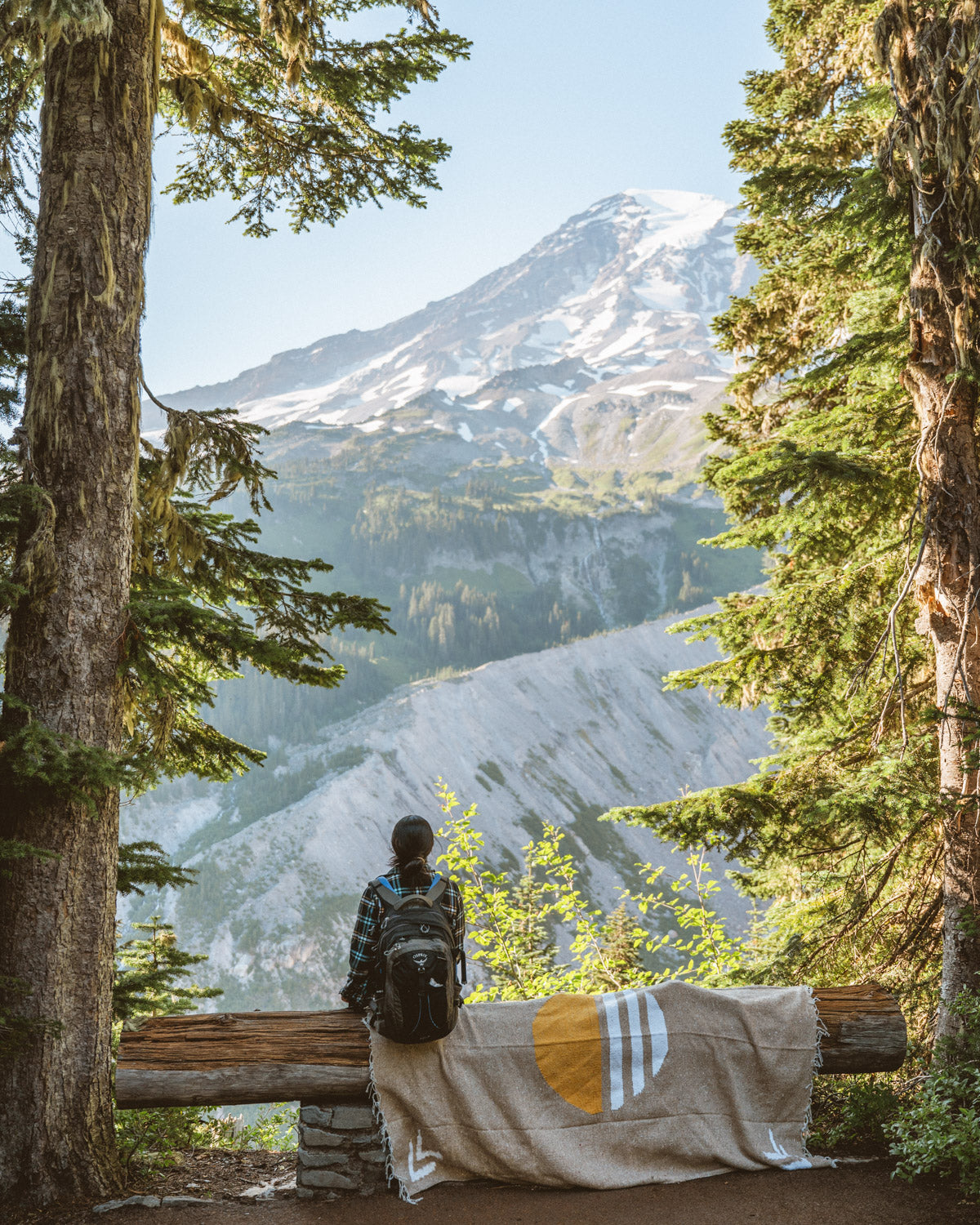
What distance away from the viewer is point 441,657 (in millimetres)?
158125

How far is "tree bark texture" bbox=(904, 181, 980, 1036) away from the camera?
4906 mm

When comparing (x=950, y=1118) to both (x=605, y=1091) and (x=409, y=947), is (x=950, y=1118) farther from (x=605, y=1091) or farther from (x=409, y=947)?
(x=409, y=947)

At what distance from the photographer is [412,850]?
4168mm

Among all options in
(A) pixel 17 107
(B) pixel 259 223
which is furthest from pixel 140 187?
(B) pixel 259 223

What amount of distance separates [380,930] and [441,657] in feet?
506

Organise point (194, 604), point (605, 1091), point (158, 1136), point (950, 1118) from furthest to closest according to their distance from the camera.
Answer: point (158, 1136), point (194, 604), point (605, 1091), point (950, 1118)

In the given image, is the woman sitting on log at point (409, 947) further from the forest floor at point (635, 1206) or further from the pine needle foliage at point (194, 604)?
the pine needle foliage at point (194, 604)

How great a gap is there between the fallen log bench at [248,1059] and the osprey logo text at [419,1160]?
0.36 metres

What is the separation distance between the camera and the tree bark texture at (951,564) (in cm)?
491

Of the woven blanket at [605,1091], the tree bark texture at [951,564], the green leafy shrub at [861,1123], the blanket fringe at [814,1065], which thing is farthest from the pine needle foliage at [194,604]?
the green leafy shrub at [861,1123]

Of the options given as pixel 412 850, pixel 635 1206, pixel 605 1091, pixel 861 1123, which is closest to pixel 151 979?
pixel 412 850

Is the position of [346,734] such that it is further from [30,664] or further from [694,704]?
[30,664]

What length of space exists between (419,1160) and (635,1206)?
101 cm

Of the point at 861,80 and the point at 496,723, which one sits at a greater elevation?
the point at 861,80
